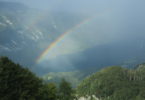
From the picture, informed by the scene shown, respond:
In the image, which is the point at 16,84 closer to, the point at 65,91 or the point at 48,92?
the point at 48,92

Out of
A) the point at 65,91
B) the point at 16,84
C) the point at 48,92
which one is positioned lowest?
the point at 16,84

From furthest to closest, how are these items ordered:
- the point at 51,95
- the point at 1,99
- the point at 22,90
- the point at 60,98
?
the point at 60,98 < the point at 51,95 < the point at 22,90 < the point at 1,99

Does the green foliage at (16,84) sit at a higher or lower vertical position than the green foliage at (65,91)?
lower

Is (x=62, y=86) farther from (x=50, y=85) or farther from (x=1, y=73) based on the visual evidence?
(x=1, y=73)

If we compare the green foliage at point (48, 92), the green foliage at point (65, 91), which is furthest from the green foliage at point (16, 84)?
the green foliage at point (65, 91)

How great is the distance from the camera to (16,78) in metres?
77.9

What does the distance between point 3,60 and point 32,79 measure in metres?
8.45

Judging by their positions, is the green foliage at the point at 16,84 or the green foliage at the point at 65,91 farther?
the green foliage at the point at 65,91

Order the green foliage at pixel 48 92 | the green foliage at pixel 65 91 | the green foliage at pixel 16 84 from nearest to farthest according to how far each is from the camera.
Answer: the green foliage at pixel 16 84
the green foliage at pixel 48 92
the green foliage at pixel 65 91

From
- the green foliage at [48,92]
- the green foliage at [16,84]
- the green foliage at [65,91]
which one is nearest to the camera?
the green foliage at [16,84]

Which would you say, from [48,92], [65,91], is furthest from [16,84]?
[65,91]

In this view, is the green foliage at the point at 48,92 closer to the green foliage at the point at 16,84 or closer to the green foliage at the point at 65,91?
the green foliage at the point at 16,84

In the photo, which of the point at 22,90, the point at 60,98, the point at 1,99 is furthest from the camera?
the point at 60,98

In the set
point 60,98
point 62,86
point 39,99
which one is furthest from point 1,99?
point 62,86
